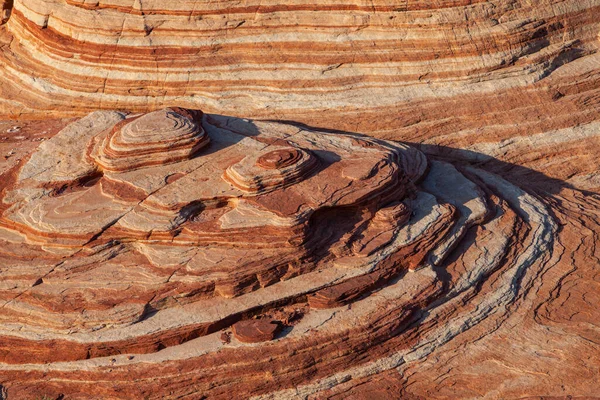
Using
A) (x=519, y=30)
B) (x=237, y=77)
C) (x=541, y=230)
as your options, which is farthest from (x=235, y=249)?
(x=519, y=30)

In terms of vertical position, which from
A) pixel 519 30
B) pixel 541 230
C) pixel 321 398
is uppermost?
pixel 519 30

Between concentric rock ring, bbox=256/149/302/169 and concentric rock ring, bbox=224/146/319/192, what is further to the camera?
concentric rock ring, bbox=256/149/302/169

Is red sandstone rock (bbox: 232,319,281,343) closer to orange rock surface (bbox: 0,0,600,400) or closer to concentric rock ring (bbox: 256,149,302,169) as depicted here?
orange rock surface (bbox: 0,0,600,400)

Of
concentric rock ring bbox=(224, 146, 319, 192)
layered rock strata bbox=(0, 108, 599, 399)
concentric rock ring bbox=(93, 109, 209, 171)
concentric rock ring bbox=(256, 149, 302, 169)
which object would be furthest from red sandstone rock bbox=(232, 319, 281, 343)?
concentric rock ring bbox=(93, 109, 209, 171)

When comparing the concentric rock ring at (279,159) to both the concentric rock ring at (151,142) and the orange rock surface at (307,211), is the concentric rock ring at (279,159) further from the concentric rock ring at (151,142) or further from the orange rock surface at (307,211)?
the concentric rock ring at (151,142)

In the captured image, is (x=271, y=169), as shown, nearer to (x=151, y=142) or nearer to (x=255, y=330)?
(x=151, y=142)

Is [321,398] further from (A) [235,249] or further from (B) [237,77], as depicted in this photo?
(B) [237,77]
